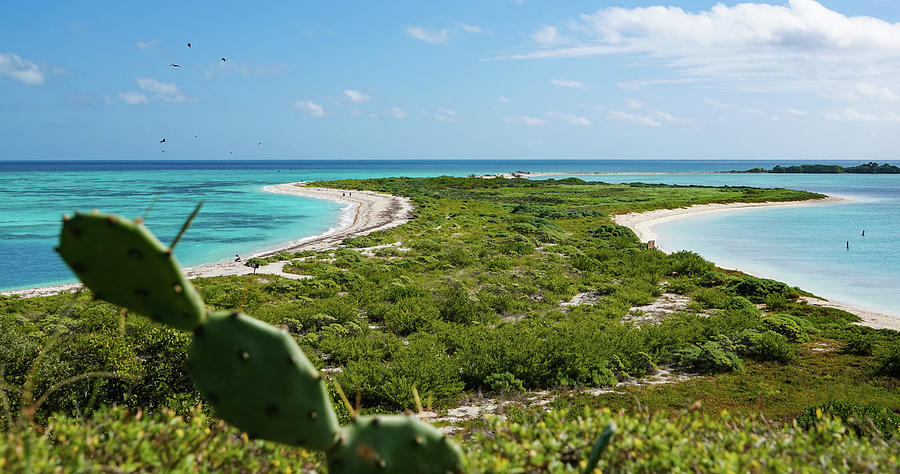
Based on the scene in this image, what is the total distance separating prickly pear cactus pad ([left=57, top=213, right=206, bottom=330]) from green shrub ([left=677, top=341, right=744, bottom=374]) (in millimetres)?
13909

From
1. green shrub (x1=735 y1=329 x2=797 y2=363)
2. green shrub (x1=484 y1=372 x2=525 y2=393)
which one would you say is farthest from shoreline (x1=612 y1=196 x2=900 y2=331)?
green shrub (x1=484 y1=372 x2=525 y2=393)

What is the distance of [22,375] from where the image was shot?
9836mm

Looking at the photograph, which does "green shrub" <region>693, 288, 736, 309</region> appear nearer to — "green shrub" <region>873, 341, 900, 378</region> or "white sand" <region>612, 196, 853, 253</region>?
"green shrub" <region>873, 341, 900, 378</region>

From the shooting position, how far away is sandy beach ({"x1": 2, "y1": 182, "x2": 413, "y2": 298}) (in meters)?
27.4

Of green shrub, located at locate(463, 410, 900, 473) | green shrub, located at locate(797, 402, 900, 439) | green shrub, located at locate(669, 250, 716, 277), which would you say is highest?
green shrub, located at locate(463, 410, 900, 473)

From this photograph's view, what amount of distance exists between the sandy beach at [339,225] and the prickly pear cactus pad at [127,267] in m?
23.4

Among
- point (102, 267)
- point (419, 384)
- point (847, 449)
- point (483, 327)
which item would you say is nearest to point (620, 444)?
point (847, 449)

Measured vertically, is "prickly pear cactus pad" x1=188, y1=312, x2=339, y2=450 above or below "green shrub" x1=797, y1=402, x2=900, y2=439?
above

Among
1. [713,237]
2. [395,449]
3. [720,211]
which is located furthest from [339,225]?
[395,449]

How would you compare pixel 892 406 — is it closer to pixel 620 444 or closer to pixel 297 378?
pixel 620 444

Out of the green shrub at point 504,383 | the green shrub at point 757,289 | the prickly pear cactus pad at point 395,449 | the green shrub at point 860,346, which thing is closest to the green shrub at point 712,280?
the green shrub at point 757,289

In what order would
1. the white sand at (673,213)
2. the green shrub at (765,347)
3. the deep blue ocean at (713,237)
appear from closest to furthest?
1. the green shrub at (765,347)
2. the deep blue ocean at (713,237)
3. the white sand at (673,213)

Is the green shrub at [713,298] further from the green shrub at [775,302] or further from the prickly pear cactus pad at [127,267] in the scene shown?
the prickly pear cactus pad at [127,267]

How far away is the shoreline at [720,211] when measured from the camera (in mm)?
20062
